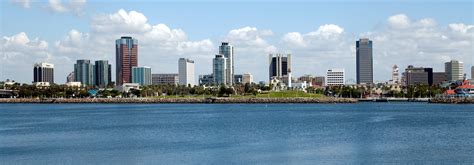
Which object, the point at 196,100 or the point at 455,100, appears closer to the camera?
the point at 455,100

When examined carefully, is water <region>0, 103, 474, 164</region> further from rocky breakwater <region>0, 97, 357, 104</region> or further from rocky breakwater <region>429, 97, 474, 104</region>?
rocky breakwater <region>0, 97, 357, 104</region>

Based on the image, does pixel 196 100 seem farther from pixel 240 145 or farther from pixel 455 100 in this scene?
pixel 240 145

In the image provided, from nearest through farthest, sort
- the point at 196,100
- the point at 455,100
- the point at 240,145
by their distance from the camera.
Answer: the point at 240,145 → the point at 455,100 → the point at 196,100

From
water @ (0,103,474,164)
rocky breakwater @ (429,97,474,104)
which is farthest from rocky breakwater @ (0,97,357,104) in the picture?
water @ (0,103,474,164)

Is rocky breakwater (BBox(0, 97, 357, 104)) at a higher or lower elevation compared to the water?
higher

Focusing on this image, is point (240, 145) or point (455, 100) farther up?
point (455, 100)

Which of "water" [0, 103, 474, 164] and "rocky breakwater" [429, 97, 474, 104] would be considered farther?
"rocky breakwater" [429, 97, 474, 104]

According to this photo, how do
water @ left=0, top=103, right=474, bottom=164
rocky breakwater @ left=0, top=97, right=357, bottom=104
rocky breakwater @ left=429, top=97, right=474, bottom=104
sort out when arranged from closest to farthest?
water @ left=0, top=103, right=474, bottom=164, rocky breakwater @ left=429, top=97, right=474, bottom=104, rocky breakwater @ left=0, top=97, right=357, bottom=104

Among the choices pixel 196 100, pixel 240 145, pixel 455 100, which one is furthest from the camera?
pixel 196 100

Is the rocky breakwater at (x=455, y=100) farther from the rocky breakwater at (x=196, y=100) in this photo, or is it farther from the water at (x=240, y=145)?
the water at (x=240, y=145)

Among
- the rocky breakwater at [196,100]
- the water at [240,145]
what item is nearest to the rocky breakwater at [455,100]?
the rocky breakwater at [196,100]

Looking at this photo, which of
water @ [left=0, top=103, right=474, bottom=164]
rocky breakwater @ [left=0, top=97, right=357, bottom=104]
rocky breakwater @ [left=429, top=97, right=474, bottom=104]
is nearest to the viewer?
water @ [left=0, top=103, right=474, bottom=164]

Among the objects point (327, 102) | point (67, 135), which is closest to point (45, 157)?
point (67, 135)

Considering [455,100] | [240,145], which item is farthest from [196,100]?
[240,145]
